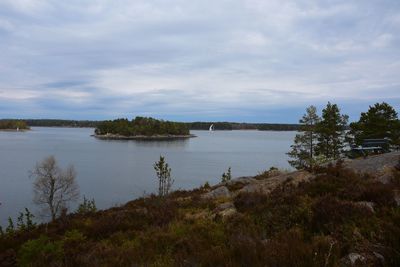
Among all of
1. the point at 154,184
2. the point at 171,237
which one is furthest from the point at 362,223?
the point at 154,184

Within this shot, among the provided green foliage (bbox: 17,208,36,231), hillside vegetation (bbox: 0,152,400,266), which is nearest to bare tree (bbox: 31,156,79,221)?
green foliage (bbox: 17,208,36,231)

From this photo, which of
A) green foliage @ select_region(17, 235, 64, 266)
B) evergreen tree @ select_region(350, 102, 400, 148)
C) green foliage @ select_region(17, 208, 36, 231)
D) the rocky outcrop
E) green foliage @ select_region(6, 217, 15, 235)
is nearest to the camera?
green foliage @ select_region(17, 235, 64, 266)

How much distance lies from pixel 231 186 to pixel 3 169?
67524mm

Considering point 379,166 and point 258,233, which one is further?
point 379,166

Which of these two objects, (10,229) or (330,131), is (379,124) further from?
(10,229)

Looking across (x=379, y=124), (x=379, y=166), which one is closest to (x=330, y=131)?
(x=379, y=124)

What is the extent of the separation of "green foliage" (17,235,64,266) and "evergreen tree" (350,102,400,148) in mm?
34282

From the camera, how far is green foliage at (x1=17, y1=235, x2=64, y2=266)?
24.9 feet

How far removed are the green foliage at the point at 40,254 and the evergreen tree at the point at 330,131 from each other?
3886cm

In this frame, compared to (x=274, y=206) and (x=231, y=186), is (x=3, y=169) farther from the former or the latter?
(x=274, y=206)

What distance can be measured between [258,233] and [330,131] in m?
38.2

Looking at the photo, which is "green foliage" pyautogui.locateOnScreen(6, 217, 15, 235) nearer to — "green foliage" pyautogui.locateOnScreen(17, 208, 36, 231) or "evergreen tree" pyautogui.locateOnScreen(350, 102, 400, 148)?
"green foliage" pyautogui.locateOnScreen(17, 208, 36, 231)

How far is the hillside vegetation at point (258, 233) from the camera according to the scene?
17.6ft

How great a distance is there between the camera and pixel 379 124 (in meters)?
37.0
